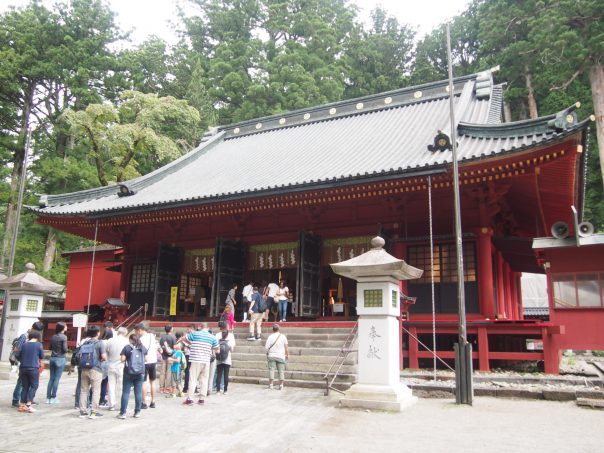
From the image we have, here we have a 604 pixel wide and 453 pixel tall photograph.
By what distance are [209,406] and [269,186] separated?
312 inches

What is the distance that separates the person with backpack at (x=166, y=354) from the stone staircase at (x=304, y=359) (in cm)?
178

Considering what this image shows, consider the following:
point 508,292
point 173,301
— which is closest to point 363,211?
point 508,292

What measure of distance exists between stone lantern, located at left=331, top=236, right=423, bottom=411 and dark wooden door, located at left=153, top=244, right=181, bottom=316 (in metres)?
10.9

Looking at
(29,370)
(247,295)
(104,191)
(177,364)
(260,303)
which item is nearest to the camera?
(29,370)

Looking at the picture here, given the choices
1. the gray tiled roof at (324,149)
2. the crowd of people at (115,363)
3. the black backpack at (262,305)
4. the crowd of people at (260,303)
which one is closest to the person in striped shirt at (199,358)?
the crowd of people at (115,363)

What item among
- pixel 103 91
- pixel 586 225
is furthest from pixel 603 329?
pixel 103 91

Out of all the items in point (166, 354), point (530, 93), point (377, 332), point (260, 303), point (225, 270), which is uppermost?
point (530, 93)

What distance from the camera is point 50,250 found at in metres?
28.8

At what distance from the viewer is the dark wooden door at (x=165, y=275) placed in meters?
18.0

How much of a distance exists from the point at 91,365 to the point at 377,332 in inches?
191

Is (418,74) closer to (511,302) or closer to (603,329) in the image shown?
(511,302)

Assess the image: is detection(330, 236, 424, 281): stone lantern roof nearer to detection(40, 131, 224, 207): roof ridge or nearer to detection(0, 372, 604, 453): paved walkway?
detection(0, 372, 604, 453): paved walkway

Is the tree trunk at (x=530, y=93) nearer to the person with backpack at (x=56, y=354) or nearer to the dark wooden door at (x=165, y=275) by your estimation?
the dark wooden door at (x=165, y=275)

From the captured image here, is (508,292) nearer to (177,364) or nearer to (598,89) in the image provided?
(177,364)
